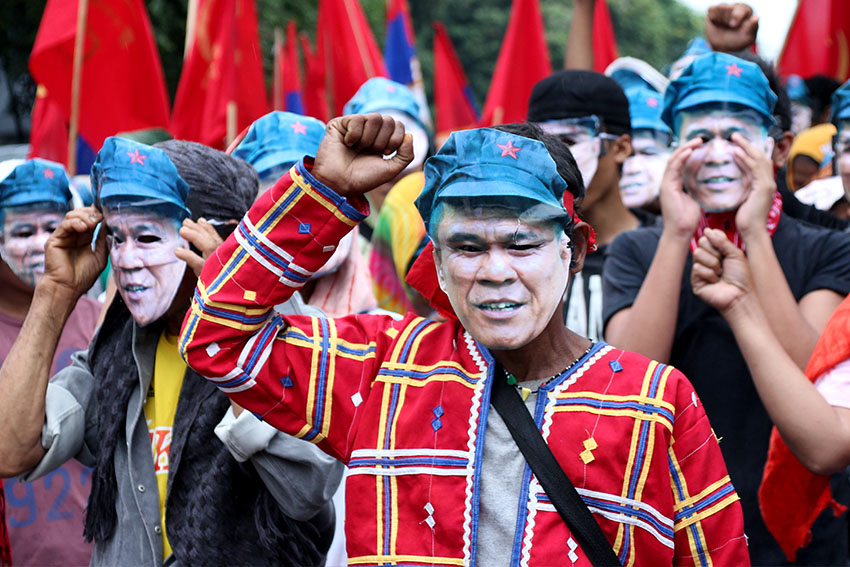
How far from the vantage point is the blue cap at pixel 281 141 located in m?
3.70

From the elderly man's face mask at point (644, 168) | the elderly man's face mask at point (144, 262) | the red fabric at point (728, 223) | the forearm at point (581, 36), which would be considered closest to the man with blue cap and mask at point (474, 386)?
the elderly man's face mask at point (144, 262)

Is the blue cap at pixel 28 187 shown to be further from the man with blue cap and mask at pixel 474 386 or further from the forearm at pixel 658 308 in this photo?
the forearm at pixel 658 308

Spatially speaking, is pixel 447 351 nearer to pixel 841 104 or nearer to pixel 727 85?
pixel 727 85

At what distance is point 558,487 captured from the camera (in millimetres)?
2078

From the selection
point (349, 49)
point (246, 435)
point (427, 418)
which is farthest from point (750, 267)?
point (349, 49)

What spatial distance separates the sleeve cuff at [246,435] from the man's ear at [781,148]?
1.97m

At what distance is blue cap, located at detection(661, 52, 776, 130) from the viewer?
331cm

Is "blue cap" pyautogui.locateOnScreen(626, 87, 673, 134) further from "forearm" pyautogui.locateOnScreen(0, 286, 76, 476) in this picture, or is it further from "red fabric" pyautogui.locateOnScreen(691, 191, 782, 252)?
"forearm" pyautogui.locateOnScreen(0, 286, 76, 476)

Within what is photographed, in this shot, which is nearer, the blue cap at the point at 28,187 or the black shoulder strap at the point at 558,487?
the black shoulder strap at the point at 558,487

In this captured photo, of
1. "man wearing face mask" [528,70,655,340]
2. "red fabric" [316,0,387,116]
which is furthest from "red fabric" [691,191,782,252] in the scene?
"red fabric" [316,0,387,116]

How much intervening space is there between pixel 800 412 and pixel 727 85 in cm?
119

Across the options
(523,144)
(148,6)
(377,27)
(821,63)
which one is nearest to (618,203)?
(523,144)

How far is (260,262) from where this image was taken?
2.18 metres

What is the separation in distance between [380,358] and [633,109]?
116 inches
